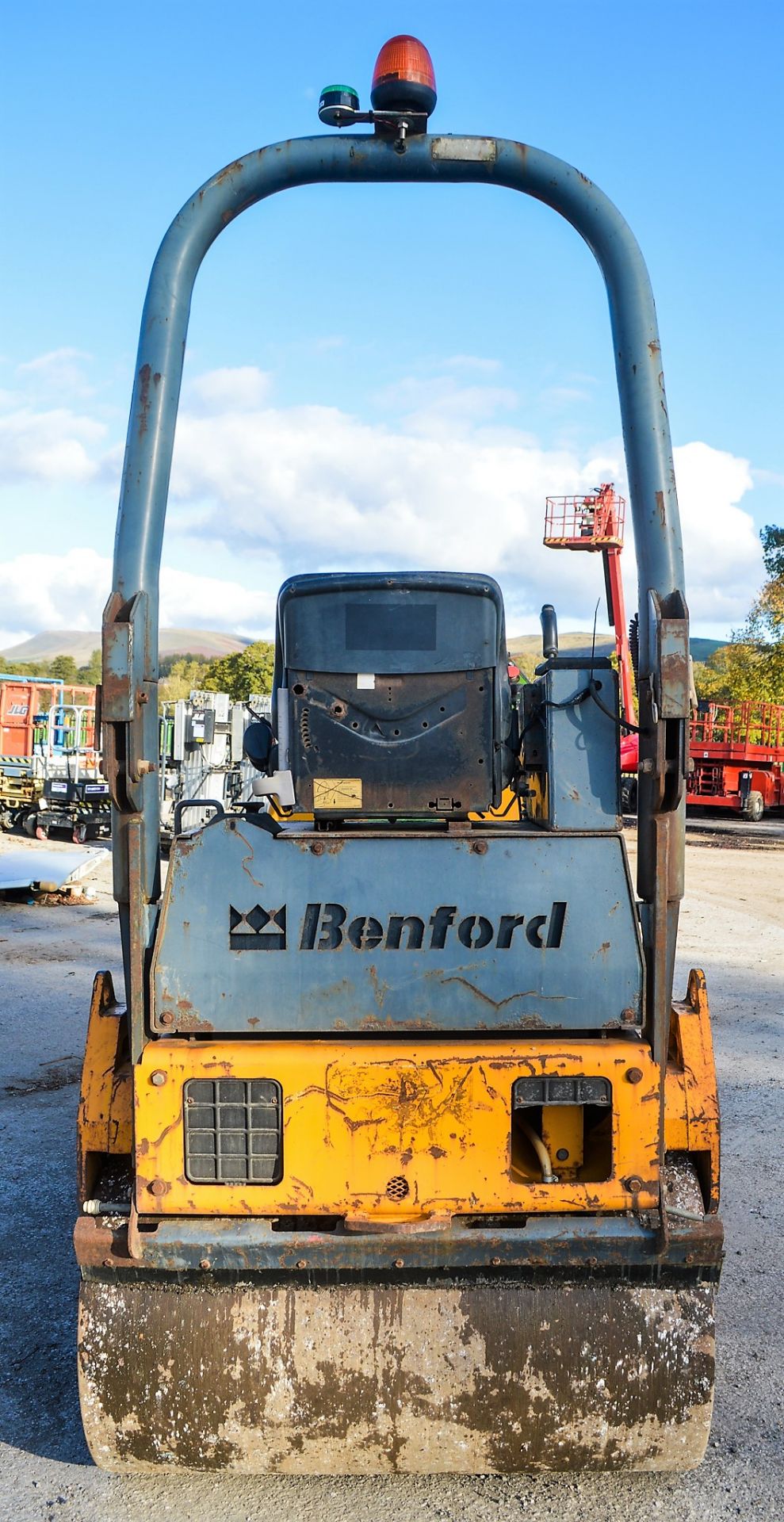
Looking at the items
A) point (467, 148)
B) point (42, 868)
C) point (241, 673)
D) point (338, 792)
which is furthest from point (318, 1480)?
point (241, 673)

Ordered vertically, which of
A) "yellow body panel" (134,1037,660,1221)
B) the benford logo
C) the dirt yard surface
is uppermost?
the benford logo

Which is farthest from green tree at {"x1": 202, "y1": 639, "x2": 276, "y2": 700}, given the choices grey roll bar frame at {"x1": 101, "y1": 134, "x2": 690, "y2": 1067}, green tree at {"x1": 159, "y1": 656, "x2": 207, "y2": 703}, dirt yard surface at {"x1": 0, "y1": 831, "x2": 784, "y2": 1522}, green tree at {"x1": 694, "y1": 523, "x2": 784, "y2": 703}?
grey roll bar frame at {"x1": 101, "y1": 134, "x2": 690, "y2": 1067}

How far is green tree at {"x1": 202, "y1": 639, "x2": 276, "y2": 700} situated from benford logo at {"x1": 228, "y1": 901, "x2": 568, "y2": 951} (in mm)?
49174

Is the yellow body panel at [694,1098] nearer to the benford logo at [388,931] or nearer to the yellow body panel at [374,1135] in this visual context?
the yellow body panel at [374,1135]

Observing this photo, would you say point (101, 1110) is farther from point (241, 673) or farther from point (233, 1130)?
point (241, 673)

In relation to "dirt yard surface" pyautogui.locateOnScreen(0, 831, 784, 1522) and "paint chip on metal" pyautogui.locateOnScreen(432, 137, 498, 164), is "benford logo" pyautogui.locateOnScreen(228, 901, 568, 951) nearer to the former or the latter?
"dirt yard surface" pyautogui.locateOnScreen(0, 831, 784, 1522)

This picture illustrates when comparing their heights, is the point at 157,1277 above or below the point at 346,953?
below

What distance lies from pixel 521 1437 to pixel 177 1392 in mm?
896

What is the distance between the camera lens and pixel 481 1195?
2.99 meters

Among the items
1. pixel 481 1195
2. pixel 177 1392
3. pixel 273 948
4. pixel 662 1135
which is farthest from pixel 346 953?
pixel 177 1392

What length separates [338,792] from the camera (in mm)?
3314

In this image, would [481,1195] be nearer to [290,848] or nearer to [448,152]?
[290,848]

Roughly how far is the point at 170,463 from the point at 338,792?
1084 millimetres

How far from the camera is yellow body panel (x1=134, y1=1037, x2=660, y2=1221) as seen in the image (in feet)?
9.81
